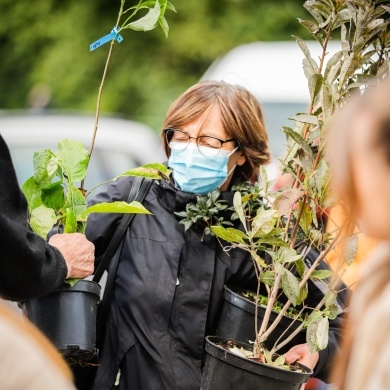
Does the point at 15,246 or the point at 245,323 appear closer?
the point at 15,246

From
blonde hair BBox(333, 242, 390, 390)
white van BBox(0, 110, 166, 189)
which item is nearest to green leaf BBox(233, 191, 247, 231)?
blonde hair BBox(333, 242, 390, 390)

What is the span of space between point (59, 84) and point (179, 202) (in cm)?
1199

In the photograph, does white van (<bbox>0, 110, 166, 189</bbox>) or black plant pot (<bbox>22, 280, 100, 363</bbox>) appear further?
white van (<bbox>0, 110, 166, 189</bbox>)

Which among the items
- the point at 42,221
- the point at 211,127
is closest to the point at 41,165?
the point at 42,221

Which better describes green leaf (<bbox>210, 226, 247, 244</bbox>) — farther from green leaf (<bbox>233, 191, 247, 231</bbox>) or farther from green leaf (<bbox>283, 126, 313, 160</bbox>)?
green leaf (<bbox>283, 126, 313, 160</bbox>)

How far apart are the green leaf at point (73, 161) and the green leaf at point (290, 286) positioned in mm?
799

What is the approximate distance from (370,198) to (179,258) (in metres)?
1.77

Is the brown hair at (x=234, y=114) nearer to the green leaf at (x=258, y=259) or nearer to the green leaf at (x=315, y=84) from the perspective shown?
the green leaf at (x=315, y=84)

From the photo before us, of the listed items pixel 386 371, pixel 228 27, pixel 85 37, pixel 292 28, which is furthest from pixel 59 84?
pixel 386 371

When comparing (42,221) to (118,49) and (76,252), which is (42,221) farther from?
(118,49)

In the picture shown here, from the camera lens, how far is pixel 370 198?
1.81m

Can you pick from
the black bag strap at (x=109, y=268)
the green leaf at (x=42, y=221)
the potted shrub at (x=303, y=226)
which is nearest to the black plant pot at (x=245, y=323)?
the potted shrub at (x=303, y=226)

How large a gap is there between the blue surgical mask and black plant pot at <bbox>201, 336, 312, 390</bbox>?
728 millimetres

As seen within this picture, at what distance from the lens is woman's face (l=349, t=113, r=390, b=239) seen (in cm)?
179
